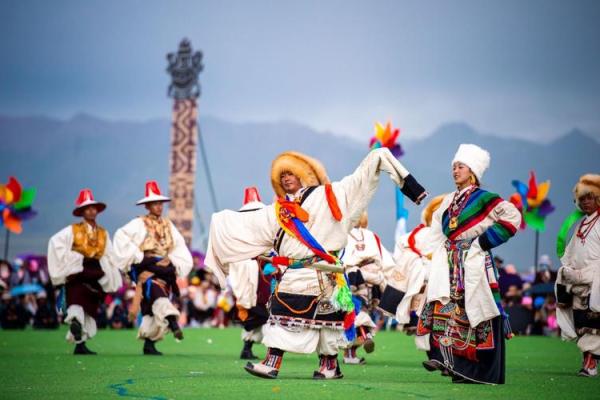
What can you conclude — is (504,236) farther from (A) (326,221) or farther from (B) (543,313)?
(B) (543,313)

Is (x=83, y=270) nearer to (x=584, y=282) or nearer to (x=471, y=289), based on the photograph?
(x=471, y=289)

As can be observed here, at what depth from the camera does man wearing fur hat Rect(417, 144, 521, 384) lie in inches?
291

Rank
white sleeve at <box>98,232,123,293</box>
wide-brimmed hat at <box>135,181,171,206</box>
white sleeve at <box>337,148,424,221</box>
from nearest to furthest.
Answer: white sleeve at <box>337,148,424,221</box>, wide-brimmed hat at <box>135,181,171,206</box>, white sleeve at <box>98,232,123,293</box>

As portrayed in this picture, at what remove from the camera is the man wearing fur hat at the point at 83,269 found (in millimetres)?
11453

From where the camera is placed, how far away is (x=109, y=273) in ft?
38.7

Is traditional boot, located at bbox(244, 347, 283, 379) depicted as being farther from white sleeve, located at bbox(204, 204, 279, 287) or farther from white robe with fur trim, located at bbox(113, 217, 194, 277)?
white robe with fur trim, located at bbox(113, 217, 194, 277)

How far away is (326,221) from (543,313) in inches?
530

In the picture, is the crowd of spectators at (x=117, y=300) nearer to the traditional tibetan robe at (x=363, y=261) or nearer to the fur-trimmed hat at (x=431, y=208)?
the traditional tibetan robe at (x=363, y=261)

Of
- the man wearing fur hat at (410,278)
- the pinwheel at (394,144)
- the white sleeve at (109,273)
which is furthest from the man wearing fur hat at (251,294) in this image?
the pinwheel at (394,144)

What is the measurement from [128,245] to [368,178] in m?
4.68

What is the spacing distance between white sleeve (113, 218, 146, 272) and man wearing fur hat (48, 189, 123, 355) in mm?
520

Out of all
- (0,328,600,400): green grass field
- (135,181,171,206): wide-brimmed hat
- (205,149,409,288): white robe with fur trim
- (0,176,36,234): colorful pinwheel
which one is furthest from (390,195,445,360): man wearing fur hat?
(0,176,36,234): colorful pinwheel

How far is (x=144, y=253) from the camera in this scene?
11.4 meters

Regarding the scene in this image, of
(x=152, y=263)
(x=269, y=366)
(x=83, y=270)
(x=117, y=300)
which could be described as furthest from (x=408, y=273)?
(x=117, y=300)
